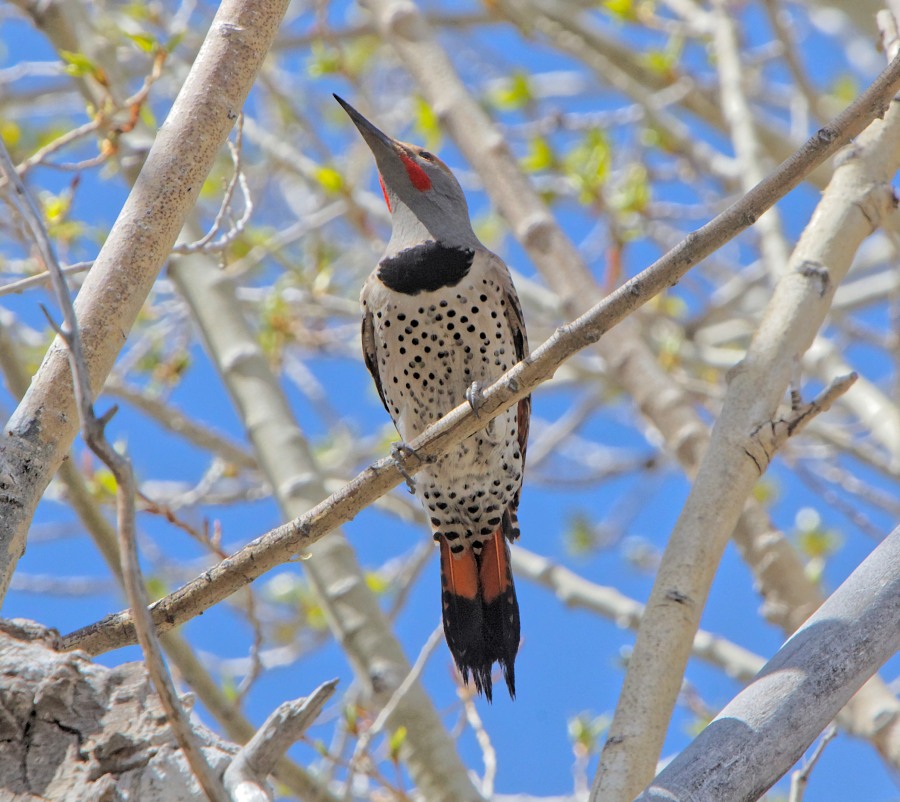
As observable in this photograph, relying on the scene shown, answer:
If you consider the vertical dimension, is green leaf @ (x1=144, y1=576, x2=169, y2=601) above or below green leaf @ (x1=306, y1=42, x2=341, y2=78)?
below

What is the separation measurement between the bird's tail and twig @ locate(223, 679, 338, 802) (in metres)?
1.54

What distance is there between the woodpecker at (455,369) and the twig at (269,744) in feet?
5.36

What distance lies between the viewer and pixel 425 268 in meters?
3.82

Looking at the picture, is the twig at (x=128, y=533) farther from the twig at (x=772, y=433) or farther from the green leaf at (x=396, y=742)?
the green leaf at (x=396, y=742)

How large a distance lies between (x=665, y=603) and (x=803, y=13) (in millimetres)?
7148

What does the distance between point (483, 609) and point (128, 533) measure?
2439mm

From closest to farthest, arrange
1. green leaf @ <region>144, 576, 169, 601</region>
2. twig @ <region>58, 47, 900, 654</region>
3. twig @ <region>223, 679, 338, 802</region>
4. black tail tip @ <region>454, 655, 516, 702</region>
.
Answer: twig @ <region>223, 679, 338, 802</region>, twig @ <region>58, 47, 900, 654</region>, black tail tip @ <region>454, 655, 516, 702</region>, green leaf @ <region>144, 576, 169, 601</region>

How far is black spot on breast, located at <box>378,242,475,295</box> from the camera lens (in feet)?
12.5

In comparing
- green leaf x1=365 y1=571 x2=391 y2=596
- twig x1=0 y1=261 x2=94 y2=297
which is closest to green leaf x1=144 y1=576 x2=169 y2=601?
green leaf x1=365 y1=571 x2=391 y2=596

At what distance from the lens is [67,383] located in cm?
229

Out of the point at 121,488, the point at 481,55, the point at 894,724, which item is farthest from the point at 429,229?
the point at 481,55

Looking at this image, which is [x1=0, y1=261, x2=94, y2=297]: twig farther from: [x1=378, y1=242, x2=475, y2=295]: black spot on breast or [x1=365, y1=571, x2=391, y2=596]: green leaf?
[x1=365, y1=571, x2=391, y2=596]: green leaf

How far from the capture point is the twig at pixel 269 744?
189 centimetres

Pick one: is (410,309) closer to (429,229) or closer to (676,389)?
(429,229)
